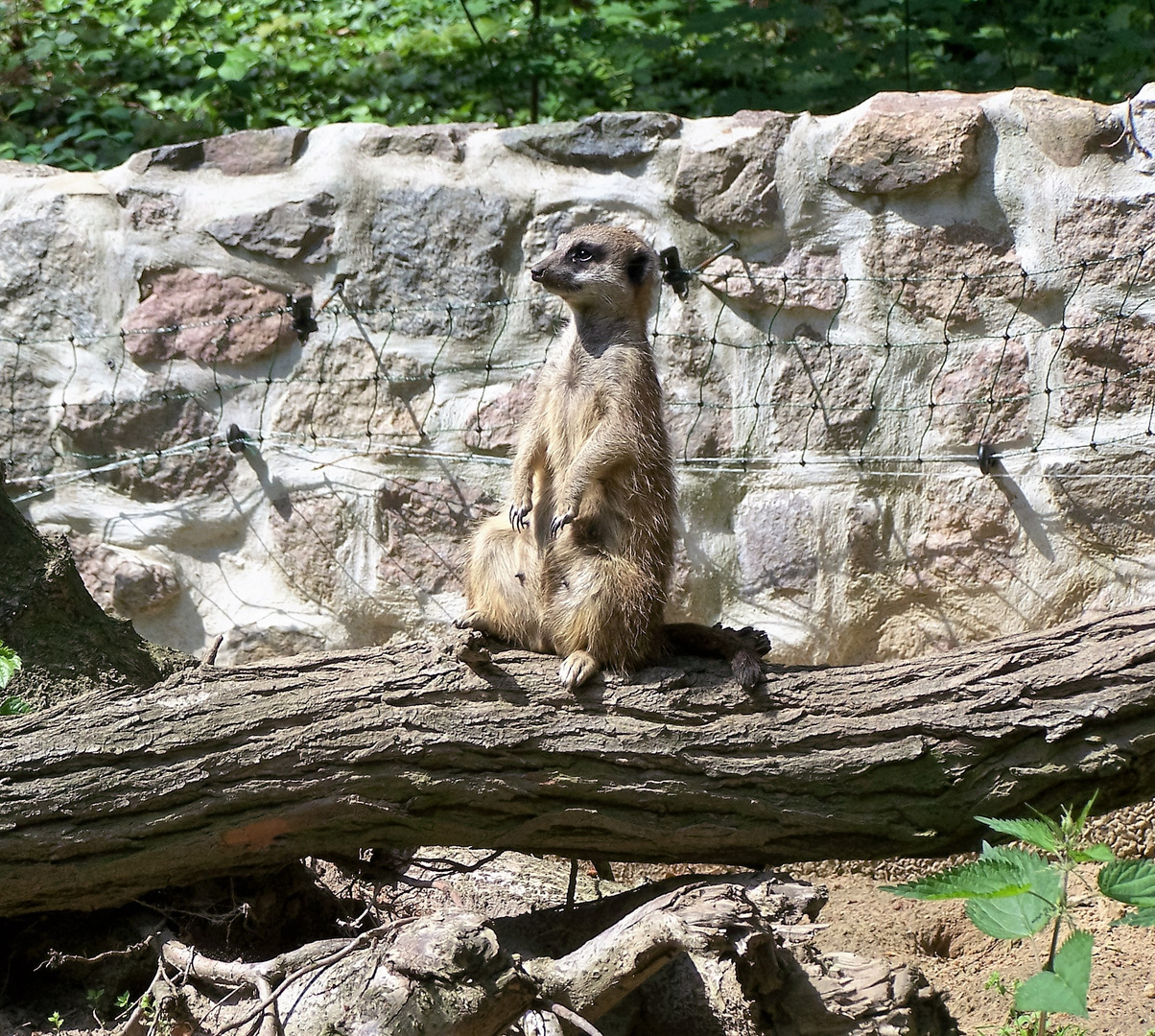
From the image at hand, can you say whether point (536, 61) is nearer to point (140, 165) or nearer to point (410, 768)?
point (140, 165)

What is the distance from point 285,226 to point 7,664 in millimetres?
2223

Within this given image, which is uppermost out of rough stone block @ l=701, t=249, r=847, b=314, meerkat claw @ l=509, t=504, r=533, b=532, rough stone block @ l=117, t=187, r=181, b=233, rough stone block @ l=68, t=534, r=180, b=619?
rough stone block @ l=117, t=187, r=181, b=233

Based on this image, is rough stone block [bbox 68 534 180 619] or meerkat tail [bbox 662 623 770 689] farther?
rough stone block [bbox 68 534 180 619]

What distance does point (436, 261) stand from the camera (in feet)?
15.3

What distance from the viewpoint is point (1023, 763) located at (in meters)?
3.01

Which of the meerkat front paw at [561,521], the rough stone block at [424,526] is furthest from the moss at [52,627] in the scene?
the meerkat front paw at [561,521]

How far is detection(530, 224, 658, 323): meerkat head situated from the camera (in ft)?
12.7

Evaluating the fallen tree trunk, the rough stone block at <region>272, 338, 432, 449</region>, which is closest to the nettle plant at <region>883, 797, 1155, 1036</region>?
the fallen tree trunk

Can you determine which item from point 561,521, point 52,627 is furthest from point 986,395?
point 52,627

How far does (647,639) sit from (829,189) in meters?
1.97

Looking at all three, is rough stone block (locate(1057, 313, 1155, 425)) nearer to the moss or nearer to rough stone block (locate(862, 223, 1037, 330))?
rough stone block (locate(862, 223, 1037, 330))

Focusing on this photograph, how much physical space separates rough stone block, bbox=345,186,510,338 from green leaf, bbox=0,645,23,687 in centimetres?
204

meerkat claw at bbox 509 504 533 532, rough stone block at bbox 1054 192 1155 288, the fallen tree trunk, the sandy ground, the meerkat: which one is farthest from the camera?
rough stone block at bbox 1054 192 1155 288

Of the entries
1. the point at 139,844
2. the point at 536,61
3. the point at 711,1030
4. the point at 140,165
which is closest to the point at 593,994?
the point at 711,1030
